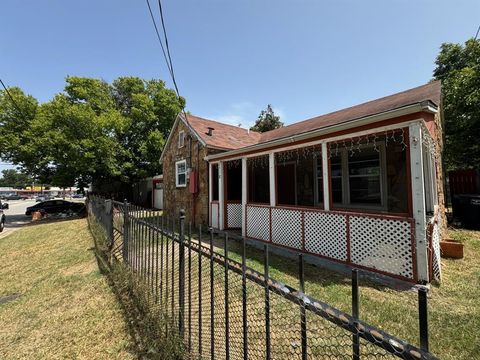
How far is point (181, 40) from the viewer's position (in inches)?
291

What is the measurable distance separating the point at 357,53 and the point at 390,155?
4.61 m

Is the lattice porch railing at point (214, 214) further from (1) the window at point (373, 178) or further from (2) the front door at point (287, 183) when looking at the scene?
(1) the window at point (373, 178)

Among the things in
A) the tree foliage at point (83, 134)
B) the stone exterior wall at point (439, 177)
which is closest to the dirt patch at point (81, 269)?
the stone exterior wall at point (439, 177)

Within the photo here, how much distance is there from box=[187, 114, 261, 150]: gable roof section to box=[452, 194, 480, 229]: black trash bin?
9.64 meters

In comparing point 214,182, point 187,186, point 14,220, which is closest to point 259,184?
point 214,182

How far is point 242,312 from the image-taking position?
3113 mm

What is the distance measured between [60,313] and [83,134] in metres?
19.2

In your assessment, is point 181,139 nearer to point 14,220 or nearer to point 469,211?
point 469,211

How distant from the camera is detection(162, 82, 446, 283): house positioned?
4910 millimetres

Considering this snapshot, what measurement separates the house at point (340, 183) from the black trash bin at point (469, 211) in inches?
58.5

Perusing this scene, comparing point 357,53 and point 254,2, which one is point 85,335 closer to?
point 254,2

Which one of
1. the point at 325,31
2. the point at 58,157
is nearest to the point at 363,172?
the point at 325,31

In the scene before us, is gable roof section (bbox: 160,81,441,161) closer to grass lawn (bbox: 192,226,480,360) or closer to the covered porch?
the covered porch

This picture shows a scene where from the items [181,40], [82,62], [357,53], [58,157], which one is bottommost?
[58,157]
